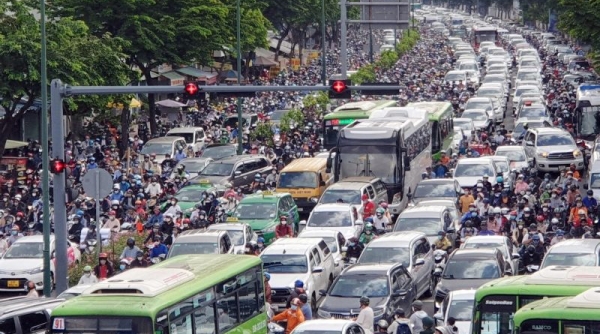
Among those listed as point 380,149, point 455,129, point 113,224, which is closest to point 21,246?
point 113,224

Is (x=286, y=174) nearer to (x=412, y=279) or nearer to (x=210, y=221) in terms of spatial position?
(x=210, y=221)

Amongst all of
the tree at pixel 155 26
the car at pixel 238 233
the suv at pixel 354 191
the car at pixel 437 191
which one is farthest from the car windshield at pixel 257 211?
the tree at pixel 155 26

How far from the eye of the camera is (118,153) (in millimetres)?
51562

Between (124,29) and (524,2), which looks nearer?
(124,29)

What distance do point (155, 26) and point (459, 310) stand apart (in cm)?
3632

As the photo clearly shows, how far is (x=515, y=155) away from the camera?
144 ft

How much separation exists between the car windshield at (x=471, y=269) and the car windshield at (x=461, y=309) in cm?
300

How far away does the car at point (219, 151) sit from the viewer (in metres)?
47.8

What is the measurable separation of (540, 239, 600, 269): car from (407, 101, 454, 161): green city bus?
20.5 meters

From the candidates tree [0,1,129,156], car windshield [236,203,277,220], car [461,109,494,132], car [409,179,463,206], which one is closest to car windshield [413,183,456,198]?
car [409,179,463,206]

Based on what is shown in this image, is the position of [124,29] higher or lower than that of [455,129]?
higher

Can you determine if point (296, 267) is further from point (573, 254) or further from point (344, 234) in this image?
point (344, 234)

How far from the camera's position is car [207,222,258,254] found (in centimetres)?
3046

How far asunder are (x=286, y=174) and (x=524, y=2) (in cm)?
10997
